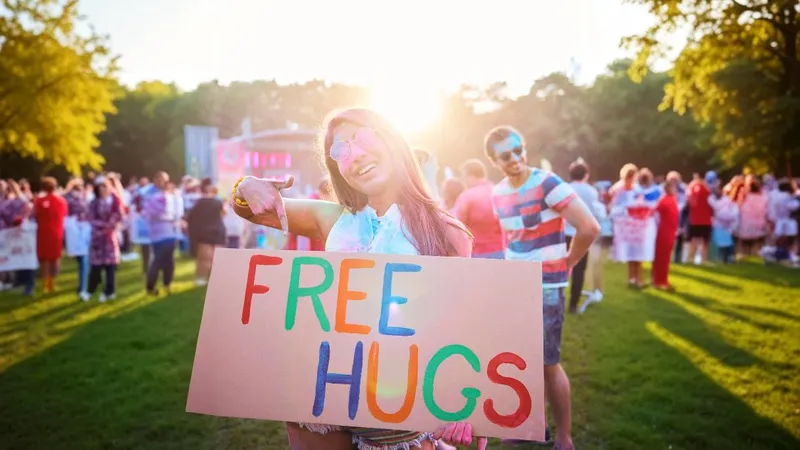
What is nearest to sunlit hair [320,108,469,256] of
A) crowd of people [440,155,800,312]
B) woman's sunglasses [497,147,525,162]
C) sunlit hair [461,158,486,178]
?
woman's sunglasses [497,147,525,162]

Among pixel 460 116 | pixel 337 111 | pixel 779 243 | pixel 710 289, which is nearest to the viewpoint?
pixel 337 111

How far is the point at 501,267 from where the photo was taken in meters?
1.91

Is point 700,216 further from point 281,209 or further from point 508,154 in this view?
point 281,209

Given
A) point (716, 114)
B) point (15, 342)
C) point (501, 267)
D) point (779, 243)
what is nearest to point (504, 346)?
point (501, 267)

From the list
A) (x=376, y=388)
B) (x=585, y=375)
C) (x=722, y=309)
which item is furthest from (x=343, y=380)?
(x=722, y=309)

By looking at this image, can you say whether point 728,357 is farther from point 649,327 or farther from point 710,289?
point 710,289

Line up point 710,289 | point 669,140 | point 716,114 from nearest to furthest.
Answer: point 710,289, point 716,114, point 669,140

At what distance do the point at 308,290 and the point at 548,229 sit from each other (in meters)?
2.15

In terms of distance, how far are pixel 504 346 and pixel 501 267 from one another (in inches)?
10.3

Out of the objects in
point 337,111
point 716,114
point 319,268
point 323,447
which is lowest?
point 323,447

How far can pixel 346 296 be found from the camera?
1939 millimetres

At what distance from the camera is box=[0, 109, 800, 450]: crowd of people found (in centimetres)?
215

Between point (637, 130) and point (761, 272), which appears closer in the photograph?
point (761, 272)

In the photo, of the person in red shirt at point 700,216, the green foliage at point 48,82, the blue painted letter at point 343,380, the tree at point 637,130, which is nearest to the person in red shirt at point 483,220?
the blue painted letter at point 343,380
